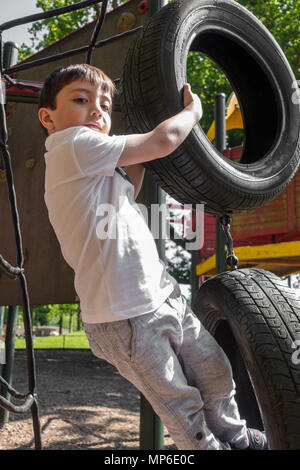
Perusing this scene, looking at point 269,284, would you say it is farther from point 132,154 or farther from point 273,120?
point 273,120

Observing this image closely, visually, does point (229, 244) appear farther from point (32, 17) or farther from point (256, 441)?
point (32, 17)

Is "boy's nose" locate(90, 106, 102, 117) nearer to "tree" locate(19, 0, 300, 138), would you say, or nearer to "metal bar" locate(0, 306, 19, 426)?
"metal bar" locate(0, 306, 19, 426)

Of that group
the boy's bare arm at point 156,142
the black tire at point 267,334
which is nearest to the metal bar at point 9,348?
the black tire at point 267,334

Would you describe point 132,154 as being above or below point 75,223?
above

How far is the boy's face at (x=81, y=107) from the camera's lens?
109 centimetres

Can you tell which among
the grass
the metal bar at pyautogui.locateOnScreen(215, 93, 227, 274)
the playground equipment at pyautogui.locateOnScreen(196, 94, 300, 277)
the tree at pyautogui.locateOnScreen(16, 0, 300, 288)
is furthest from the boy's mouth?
the grass

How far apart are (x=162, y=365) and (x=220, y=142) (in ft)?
8.72

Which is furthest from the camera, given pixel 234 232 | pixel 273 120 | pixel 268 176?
pixel 234 232

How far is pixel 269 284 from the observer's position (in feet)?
3.90

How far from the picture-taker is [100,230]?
1.01 meters

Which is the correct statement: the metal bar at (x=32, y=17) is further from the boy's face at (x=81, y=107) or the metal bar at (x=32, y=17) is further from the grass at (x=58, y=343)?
the grass at (x=58, y=343)

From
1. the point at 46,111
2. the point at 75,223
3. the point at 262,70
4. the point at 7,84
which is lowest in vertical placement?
the point at 75,223
